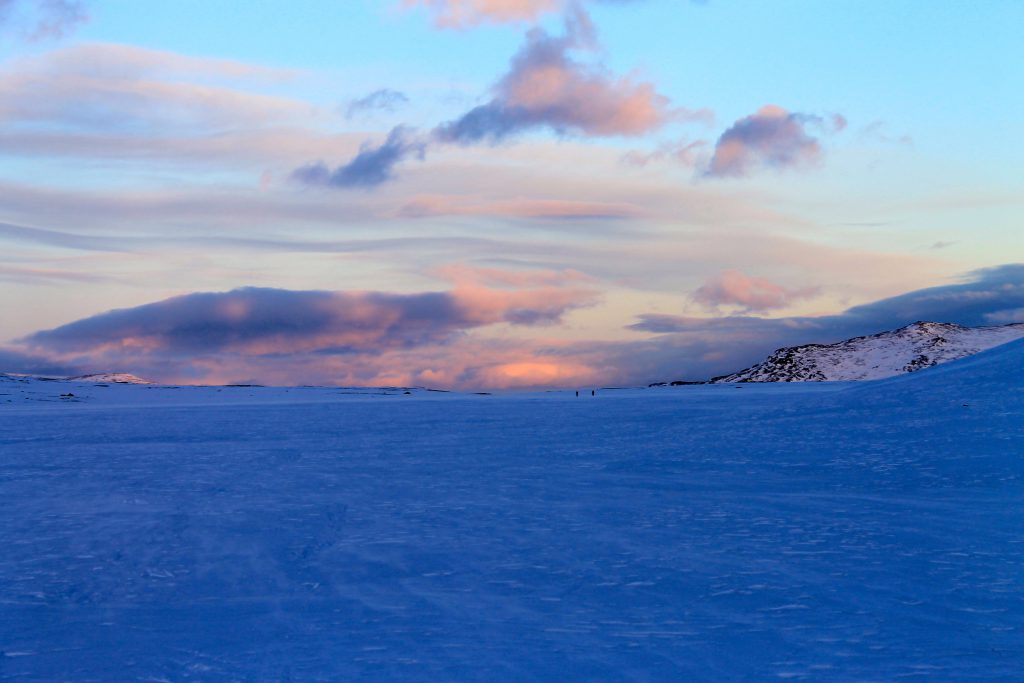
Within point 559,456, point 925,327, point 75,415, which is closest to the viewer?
point 559,456

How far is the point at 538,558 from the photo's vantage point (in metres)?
7.85

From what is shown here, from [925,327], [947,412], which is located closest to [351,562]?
[947,412]

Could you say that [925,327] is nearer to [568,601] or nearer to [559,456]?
[559,456]

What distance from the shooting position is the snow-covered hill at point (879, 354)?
Result: 56.8 m

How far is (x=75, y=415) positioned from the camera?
28.6m

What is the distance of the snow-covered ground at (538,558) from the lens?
213 inches

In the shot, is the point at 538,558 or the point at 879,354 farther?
the point at 879,354

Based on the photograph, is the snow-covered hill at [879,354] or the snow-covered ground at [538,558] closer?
the snow-covered ground at [538,558]

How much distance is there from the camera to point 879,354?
61.3 meters

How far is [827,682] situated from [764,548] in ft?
10.6

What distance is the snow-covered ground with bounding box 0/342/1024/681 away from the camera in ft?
17.7

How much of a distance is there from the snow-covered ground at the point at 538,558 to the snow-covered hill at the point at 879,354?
42.6m

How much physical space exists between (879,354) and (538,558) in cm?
5913

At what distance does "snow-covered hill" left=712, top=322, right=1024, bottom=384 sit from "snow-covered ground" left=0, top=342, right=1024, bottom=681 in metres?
42.6
